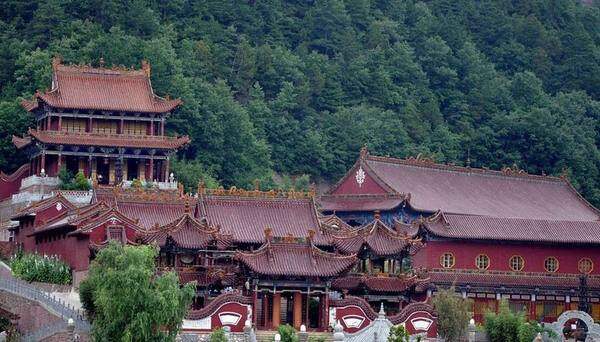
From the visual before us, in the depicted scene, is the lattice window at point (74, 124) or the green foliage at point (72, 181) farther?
the lattice window at point (74, 124)

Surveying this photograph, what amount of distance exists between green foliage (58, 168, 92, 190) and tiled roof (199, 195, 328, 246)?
10540mm

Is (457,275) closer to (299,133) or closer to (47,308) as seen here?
(47,308)

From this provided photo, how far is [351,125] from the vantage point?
8900cm

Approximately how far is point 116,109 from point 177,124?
7.88 metres

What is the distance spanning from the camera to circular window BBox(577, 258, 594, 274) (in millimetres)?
65750

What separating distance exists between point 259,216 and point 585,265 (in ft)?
45.3

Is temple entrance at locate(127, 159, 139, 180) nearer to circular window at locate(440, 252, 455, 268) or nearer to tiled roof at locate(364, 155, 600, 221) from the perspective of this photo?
tiled roof at locate(364, 155, 600, 221)

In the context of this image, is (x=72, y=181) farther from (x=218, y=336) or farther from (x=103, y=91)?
(x=218, y=336)

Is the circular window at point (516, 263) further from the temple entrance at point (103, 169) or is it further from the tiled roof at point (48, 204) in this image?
the temple entrance at point (103, 169)

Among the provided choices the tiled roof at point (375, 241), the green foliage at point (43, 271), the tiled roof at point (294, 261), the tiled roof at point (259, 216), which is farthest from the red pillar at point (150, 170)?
the tiled roof at point (294, 261)

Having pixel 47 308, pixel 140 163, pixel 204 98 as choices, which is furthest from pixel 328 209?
pixel 47 308

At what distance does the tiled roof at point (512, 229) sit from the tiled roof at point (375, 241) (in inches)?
175

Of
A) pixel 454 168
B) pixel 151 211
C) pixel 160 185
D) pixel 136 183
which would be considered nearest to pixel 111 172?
pixel 160 185

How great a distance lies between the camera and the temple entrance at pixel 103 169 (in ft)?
235
